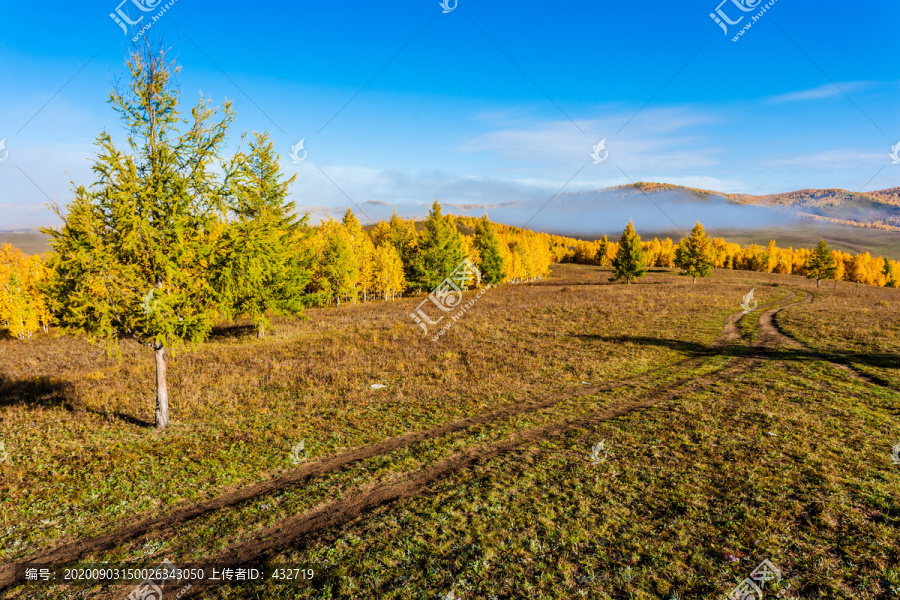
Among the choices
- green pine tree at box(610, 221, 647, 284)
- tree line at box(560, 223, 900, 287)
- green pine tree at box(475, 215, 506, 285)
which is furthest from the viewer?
tree line at box(560, 223, 900, 287)

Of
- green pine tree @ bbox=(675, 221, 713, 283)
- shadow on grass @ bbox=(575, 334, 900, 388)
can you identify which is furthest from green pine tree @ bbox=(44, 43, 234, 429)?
green pine tree @ bbox=(675, 221, 713, 283)

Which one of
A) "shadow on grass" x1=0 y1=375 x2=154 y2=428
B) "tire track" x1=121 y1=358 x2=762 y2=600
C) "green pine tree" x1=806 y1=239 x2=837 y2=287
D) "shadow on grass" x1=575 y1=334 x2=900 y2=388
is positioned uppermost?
"green pine tree" x1=806 y1=239 x2=837 y2=287

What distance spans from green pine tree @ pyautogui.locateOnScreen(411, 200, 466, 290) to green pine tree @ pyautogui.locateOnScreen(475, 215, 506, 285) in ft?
25.0

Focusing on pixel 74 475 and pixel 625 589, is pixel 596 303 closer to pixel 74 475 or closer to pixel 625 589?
pixel 625 589

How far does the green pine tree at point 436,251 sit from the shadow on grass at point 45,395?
38498 millimetres

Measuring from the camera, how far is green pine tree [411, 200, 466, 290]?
51531mm

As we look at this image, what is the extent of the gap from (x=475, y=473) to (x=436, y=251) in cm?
4403

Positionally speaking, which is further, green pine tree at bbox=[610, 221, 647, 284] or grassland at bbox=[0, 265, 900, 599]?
green pine tree at bbox=[610, 221, 647, 284]

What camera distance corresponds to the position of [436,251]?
172 ft

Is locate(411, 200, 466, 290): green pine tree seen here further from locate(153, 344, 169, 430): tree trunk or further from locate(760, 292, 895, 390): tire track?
locate(153, 344, 169, 430): tree trunk

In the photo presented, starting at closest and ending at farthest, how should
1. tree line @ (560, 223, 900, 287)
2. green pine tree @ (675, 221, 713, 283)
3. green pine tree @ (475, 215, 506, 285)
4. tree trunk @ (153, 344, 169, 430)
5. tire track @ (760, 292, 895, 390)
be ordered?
tree trunk @ (153, 344, 169, 430), tire track @ (760, 292, 895, 390), green pine tree @ (475, 215, 506, 285), green pine tree @ (675, 221, 713, 283), tree line @ (560, 223, 900, 287)

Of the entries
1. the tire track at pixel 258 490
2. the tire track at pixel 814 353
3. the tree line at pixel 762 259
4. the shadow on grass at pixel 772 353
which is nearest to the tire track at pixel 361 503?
the tire track at pixel 258 490

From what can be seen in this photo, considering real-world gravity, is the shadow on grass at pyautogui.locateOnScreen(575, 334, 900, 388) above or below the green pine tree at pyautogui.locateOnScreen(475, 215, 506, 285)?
below

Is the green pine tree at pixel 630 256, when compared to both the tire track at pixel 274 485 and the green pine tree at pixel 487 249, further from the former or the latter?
the tire track at pixel 274 485
